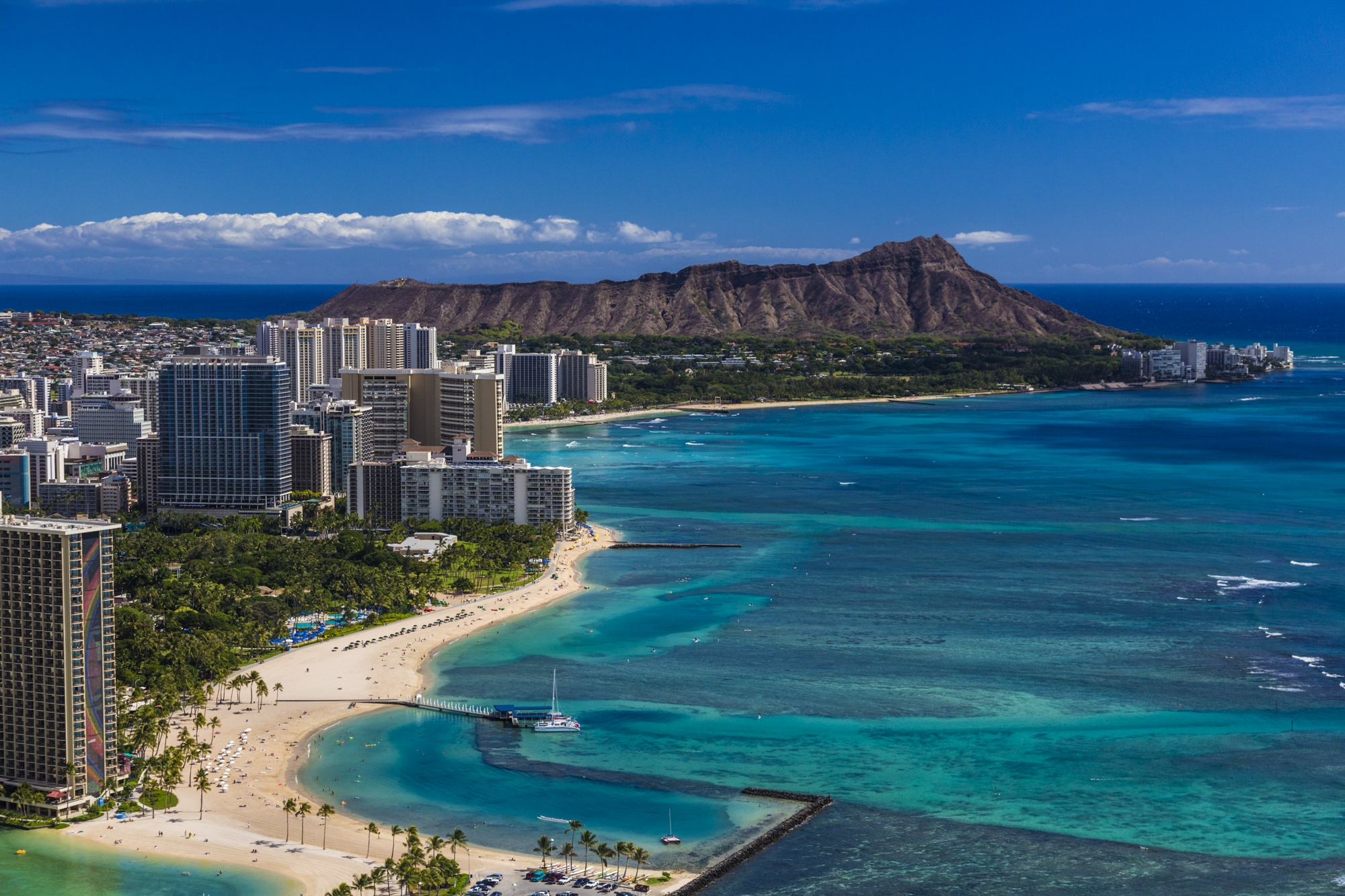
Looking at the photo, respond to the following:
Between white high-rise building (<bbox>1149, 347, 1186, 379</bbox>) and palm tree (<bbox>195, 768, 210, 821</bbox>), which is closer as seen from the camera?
palm tree (<bbox>195, 768, 210, 821</bbox>)

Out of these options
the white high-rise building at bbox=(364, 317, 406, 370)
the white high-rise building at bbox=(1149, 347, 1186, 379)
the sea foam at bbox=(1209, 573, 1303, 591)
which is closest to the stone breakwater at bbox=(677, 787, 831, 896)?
the sea foam at bbox=(1209, 573, 1303, 591)

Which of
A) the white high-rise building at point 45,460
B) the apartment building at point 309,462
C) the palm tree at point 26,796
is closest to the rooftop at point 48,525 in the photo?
the palm tree at point 26,796

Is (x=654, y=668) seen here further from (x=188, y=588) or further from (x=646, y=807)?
(x=188, y=588)

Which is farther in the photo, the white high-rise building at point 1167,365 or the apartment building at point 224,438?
the white high-rise building at point 1167,365

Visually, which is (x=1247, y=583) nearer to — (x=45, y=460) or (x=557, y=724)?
(x=557, y=724)

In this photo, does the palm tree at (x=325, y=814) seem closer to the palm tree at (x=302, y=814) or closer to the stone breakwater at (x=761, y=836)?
the palm tree at (x=302, y=814)

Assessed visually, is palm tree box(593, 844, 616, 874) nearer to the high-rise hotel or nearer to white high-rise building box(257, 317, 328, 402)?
the high-rise hotel
